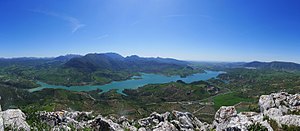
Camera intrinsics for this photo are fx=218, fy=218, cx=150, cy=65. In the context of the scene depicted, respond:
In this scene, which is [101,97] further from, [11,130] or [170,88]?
[11,130]

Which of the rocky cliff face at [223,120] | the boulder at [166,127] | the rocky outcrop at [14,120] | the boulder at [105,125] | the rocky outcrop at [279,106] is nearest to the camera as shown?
the rocky cliff face at [223,120]

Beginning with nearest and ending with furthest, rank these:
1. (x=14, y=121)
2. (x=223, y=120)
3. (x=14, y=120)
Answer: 1. (x=223, y=120)
2. (x=14, y=121)
3. (x=14, y=120)

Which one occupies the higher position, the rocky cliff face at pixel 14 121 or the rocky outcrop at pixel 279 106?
the rocky outcrop at pixel 279 106

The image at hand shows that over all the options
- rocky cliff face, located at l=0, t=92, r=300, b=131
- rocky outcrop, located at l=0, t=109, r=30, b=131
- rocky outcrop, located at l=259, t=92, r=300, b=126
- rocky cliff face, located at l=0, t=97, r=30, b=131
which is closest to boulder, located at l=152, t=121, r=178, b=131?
rocky cliff face, located at l=0, t=92, r=300, b=131

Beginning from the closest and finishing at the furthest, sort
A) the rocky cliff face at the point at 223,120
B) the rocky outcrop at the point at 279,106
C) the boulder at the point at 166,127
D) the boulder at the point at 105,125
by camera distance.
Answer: the rocky cliff face at the point at 223,120, the rocky outcrop at the point at 279,106, the boulder at the point at 166,127, the boulder at the point at 105,125

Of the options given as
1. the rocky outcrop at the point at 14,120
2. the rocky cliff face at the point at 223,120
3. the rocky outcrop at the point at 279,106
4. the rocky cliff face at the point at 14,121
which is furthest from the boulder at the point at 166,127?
the rocky outcrop at the point at 14,120

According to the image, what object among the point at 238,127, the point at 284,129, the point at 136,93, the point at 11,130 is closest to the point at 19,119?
the point at 11,130

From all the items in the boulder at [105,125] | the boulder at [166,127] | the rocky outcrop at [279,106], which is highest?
the rocky outcrop at [279,106]

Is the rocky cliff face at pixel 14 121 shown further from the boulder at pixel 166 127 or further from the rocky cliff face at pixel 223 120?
the boulder at pixel 166 127

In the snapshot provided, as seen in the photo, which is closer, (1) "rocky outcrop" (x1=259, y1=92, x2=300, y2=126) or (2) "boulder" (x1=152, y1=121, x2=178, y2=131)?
(1) "rocky outcrop" (x1=259, y1=92, x2=300, y2=126)

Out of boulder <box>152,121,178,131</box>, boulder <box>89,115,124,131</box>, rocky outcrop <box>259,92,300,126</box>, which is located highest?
rocky outcrop <box>259,92,300,126</box>

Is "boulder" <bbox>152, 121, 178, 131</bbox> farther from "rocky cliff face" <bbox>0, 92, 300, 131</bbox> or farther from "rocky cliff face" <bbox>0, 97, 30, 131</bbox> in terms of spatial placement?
"rocky cliff face" <bbox>0, 97, 30, 131</bbox>

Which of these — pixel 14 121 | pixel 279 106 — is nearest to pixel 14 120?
pixel 14 121

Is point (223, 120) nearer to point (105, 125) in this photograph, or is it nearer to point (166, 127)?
point (166, 127)
